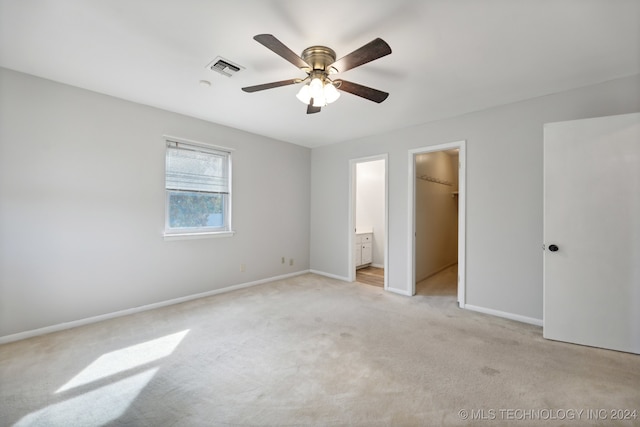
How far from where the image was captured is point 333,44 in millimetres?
1999

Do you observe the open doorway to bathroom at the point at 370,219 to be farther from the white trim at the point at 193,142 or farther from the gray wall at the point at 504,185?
the white trim at the point at 193,142

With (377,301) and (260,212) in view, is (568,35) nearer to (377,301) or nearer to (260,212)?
(377,301)

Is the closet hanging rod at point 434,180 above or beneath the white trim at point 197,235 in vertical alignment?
above

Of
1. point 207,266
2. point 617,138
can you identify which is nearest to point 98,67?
point 207,266

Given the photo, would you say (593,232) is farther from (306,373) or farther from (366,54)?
(306,373)

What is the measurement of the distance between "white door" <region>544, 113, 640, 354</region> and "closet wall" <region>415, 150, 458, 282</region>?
6.48ft

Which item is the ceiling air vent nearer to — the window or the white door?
the window

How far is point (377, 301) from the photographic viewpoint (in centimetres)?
364

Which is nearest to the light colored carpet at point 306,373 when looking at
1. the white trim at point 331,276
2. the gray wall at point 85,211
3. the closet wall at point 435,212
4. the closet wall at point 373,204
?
the gray wall at point 85,211

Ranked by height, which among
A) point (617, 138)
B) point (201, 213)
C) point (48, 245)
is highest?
point (617, 138)

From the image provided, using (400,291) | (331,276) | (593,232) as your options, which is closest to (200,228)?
(331,276)

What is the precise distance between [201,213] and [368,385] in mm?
3114

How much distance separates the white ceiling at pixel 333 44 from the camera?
5.51 feet

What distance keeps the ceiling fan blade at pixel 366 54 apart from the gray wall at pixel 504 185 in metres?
1.39
